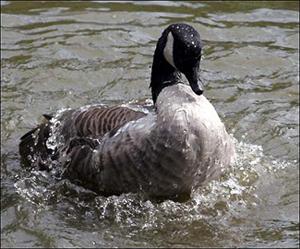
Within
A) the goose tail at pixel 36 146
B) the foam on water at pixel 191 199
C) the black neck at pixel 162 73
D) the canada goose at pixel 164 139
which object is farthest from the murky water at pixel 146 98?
the black neck at pixel 162 73

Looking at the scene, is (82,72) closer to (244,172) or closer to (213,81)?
(213,81)

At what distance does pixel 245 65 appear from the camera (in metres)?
9.98

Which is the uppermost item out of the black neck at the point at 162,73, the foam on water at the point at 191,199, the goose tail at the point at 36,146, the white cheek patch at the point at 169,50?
the white cheek patch at the point at 169,50

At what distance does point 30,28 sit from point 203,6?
8.04 feet

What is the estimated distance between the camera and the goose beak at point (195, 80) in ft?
22.1

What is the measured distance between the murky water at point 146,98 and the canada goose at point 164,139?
0.26 metres

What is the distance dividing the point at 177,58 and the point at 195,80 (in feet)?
0.85

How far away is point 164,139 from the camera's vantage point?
22.6ft

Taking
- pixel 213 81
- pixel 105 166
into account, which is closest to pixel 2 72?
pixel 213 81

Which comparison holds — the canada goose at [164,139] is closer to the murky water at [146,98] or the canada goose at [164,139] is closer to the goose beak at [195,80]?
the goose beak at [195,80]

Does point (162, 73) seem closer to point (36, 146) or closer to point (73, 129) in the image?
point (73, 129)

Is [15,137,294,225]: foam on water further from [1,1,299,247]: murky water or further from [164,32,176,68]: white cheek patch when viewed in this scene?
[164,32,176,68]: white cheek patch

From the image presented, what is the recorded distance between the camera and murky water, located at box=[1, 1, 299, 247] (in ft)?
23.3

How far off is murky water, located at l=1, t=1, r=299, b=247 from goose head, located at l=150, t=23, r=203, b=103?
1.00 m
